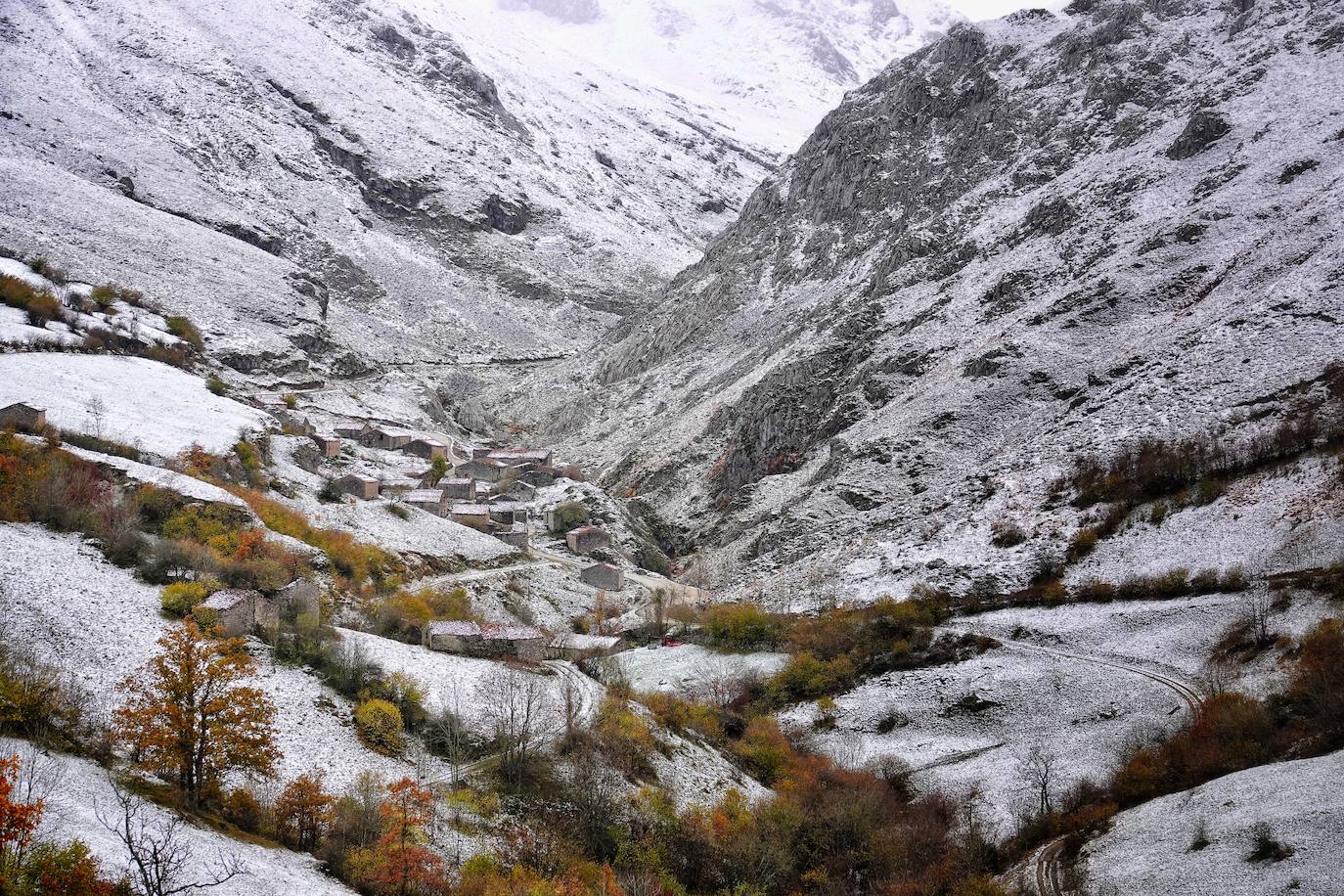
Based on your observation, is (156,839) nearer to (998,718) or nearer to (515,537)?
(998,718)

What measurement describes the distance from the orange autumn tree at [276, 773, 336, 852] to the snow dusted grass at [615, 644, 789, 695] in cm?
1922

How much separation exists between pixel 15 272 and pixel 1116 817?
236 ft

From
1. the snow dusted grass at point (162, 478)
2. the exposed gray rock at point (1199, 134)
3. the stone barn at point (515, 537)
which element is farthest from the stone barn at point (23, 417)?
the exposed gray rock at point (1199, 134)

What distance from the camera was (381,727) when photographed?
25.4 m

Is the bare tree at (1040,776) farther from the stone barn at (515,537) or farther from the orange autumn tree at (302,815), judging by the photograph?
the stone barn at (515,537)

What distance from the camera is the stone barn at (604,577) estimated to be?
2018 inches

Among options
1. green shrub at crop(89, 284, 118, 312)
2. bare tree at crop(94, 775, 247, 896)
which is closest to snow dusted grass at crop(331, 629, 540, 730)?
bare tree at crop(94, 775, 247, 896)

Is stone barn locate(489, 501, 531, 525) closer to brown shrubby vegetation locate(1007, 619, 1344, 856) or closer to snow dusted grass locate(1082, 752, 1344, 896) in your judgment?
brown shrubby vegetation locate(1007, 619, 1344, 856)

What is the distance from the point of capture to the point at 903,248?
69.3 meters

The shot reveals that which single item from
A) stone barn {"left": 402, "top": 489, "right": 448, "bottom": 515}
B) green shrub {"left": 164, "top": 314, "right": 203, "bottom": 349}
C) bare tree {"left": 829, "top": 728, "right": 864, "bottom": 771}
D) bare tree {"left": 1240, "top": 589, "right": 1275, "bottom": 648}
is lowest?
green shrub {"left": 164, "top": 314, "right": 203, "bottom": 349}

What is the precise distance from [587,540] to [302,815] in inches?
1465

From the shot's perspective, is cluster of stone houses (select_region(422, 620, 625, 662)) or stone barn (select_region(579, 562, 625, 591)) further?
stone barn (select_region(579, 562, 625, 591))

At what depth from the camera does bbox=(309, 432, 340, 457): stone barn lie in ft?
195

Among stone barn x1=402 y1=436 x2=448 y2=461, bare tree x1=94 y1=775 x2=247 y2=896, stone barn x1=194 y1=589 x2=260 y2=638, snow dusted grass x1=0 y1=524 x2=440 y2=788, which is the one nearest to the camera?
bare tree x1=94 y1=775 x2=247 y2=896
